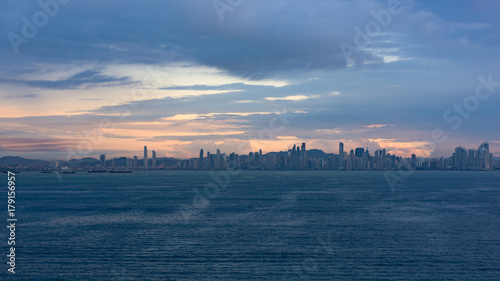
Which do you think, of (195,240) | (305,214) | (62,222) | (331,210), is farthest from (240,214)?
(62,222)

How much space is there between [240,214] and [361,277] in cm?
5381

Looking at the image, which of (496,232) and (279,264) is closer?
(279,264)

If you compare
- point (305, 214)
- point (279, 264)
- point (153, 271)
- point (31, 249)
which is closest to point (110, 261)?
point (153, 271)

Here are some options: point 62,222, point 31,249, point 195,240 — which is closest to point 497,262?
point 195,240

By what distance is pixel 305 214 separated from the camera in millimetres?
104750

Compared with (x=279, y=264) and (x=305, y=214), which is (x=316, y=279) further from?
(x=305, y=214)

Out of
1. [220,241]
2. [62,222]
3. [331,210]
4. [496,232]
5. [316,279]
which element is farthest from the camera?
[331,210]

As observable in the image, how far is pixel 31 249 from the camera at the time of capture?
6525 cm

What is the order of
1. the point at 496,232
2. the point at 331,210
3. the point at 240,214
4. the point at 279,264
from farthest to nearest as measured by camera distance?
the point at 331,210, the point at 240,214, the point at 496,232, the point at 279,264

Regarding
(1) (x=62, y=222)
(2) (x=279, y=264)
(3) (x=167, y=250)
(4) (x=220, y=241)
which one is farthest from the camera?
(1) (x=62, y=222)

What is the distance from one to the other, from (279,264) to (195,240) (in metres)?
19.6

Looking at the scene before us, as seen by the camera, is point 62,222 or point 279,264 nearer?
point 279,264

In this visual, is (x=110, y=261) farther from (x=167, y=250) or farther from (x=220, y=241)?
(x=220, y=241)

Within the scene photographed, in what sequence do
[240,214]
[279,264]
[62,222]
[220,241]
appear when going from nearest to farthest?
[279,264] → [220,241] → [62,222] → [240,214]
